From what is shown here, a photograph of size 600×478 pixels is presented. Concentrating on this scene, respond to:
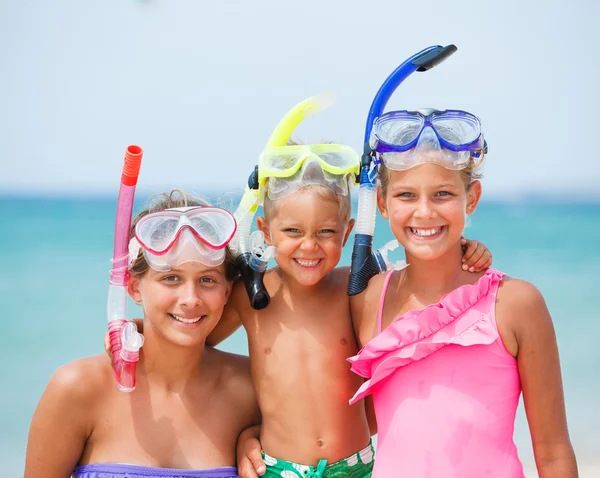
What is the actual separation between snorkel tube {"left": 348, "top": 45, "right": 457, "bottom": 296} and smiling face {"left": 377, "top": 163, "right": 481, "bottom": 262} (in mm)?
181

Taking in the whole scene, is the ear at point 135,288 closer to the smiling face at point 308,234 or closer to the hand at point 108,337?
the hand at point 108,337

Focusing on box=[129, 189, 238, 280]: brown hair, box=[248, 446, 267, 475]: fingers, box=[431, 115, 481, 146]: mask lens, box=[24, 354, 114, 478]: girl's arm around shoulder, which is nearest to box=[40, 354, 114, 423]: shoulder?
box=[24, 354, 114, 478]: girl's arm around shoulder

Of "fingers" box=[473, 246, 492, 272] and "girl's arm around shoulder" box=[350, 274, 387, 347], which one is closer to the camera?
"fingers" box=[473, 246, 492, 272]

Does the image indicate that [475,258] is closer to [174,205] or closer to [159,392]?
[174,205]

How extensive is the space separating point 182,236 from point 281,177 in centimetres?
51

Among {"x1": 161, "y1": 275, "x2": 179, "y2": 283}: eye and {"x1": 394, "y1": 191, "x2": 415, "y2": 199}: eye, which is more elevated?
{"x1": 394, "y1": 191, "x2": 415, "y2": 199}: eye

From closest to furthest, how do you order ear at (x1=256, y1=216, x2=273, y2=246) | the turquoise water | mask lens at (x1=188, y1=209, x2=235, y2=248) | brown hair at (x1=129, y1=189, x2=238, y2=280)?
mask lens at (x1=188, y1=209, x2=235, y2=248)
brown hair at (x1=129, y1=189, x2=238, y2=280)
ear at (x1=256, y1=216, x2=273, y2=246)
the turquoise water

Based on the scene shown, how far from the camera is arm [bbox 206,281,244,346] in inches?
138

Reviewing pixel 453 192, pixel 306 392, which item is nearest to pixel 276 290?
Answer: pixel 306 392

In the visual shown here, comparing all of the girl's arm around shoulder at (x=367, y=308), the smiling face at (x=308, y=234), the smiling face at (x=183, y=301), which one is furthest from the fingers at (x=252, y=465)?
the smiling face at (x=308, y=234)

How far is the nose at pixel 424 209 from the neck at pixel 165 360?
3.46 ft

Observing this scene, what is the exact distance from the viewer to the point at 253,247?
3.43 metres

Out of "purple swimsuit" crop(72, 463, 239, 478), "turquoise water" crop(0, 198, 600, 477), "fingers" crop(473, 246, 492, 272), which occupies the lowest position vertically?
"turquoise water" crop(0, 198, 600, 477)

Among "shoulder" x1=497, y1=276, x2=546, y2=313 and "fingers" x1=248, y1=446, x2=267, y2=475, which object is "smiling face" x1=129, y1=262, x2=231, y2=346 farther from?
"shoulder" x1=497, y1=276, x2=546, y2=313
